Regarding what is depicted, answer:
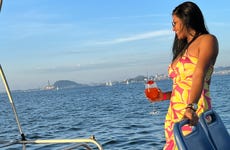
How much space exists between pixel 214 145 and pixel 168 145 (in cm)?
52

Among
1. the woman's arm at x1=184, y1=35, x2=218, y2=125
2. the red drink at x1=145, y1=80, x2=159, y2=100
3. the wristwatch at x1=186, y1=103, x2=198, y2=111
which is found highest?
the woman's arm at x1=184, y1=35, x2=218, y2=125

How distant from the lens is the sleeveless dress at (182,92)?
127 inches

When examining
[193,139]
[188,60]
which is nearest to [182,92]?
[188,60]

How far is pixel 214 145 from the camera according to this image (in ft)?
9.39

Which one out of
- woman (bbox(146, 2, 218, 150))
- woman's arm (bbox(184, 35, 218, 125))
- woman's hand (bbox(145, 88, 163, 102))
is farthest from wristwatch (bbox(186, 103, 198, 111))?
woman's hand (bbox(145, 88, 163, 102))

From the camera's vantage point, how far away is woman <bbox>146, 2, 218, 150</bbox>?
10.3 feet

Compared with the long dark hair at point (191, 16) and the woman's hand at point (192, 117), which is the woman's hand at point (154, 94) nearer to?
the long dark hair at point (191, 16)

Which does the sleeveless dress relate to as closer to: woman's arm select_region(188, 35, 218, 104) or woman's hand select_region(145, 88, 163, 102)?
woman's arm select_region(188, 35, 218, 104)

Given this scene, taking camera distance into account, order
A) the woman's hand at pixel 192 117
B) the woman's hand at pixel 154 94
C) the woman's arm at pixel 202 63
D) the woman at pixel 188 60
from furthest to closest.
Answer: the woman's hand at pixel 154 94 < the woman at pixel 188 60 < the woman's arm at pixel 202 63 < the woman's hand at pixel 192 117

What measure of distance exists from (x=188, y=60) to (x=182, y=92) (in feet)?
0.74

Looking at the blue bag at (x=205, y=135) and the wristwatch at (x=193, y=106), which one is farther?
the wristwatch at (x=193, y=106)

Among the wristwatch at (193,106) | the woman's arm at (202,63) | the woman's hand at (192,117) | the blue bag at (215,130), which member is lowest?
the blue bag at (215,130)

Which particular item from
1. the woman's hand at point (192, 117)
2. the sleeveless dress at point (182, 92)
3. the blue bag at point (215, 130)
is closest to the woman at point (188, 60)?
the sleeveless dress at point (182, 92)

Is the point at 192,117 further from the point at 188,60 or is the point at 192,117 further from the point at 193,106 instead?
the point at 188,60
